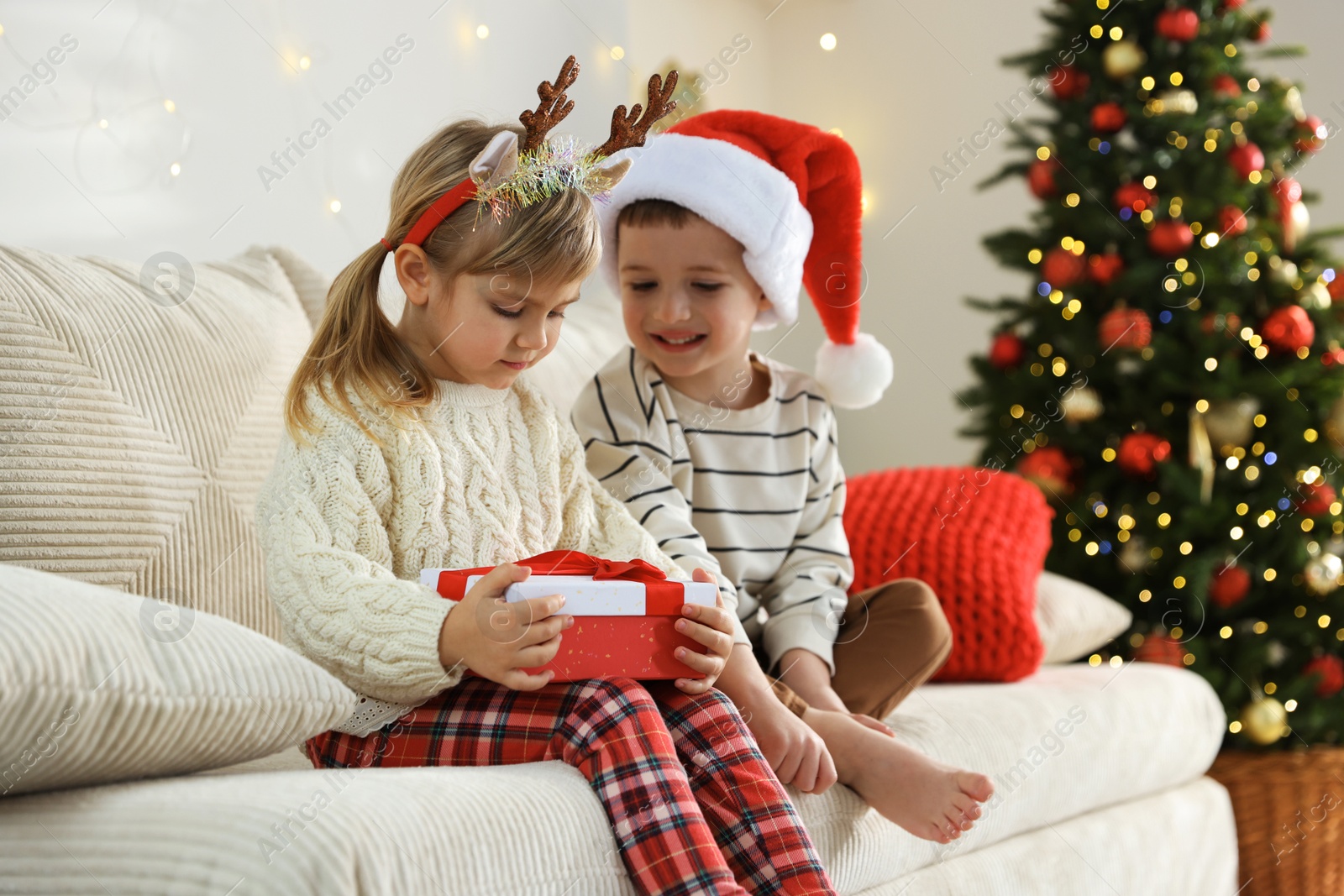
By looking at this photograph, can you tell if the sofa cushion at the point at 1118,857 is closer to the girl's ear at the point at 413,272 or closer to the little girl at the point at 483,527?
the little girl at the point at 483,527

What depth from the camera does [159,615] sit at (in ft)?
2.52

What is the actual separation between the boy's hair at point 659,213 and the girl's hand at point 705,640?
23.2 inches

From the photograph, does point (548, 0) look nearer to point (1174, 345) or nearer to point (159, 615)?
point (1174, 345)

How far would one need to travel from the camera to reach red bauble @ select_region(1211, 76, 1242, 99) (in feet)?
7.21

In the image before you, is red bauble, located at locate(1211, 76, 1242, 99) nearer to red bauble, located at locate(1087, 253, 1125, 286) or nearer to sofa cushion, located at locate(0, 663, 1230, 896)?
red bauble, located at locate(1087, 253, 1125, 286)

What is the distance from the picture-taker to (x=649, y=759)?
0.84 m

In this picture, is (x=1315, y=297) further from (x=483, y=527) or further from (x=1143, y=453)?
(x=483, y=527)

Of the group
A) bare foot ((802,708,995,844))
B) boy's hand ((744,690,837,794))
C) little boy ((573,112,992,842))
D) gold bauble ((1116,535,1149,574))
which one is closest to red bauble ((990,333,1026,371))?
gold bauble ((1116,535,1149,574))

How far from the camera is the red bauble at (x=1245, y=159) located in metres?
2.14

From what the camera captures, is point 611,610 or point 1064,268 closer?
point 611,610

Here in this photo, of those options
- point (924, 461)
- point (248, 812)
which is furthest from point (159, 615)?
point (924, 461)

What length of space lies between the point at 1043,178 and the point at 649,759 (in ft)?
6.03

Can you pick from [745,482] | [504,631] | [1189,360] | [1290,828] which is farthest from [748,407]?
[1290,828]

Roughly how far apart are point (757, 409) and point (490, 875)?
825 mm
